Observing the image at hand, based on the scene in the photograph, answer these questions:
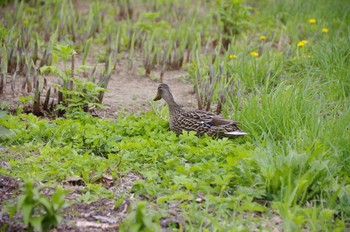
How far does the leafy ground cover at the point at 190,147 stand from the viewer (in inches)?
181

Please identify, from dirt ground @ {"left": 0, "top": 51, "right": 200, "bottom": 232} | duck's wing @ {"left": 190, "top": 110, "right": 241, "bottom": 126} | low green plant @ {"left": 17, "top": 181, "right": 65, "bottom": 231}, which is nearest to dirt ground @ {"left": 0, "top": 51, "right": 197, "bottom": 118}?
dirt ground @ {"left": 0, "top": 51, "right": 200, "bottom": 232}

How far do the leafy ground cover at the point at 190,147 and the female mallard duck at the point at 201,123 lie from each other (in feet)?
0.36

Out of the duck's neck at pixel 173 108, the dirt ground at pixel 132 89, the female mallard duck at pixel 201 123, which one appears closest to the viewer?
the female mallard duck at pixel 201 123

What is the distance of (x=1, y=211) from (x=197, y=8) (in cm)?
769

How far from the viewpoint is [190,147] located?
5766 millimetres

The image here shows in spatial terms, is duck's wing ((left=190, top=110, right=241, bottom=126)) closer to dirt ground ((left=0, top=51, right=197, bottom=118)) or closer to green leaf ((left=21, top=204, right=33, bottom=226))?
dirt ground ((left=0, top=51, right=197, bottom=118))

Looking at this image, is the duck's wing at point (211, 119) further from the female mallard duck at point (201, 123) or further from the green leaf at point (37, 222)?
the green leaf at point (37, 222)

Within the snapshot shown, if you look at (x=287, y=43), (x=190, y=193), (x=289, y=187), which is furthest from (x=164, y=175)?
(x=287, y=43)

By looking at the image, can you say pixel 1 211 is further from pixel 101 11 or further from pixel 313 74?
pixel 101 11

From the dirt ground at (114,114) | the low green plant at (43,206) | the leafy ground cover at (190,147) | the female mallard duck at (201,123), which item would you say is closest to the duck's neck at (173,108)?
the female mallard duck at (201,123)

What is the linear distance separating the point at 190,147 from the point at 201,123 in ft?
2.10

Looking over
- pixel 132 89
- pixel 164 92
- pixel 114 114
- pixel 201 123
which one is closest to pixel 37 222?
pixel 201 123

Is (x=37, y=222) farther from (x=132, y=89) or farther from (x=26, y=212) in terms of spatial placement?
(x=132, y=89)

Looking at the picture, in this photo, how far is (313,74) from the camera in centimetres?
752
